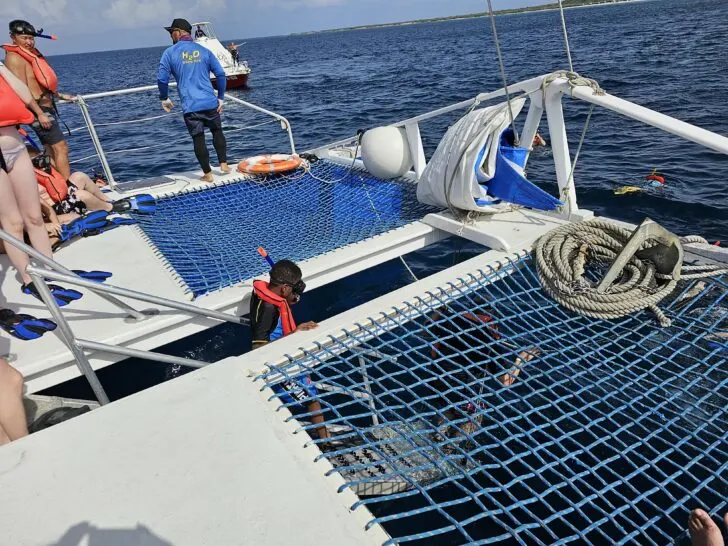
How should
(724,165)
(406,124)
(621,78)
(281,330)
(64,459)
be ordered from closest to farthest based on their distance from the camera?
(64,459)
(281,330)
(406,124)
(724,165)
(621,78)

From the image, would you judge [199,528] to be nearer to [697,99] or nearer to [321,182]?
[321,182]

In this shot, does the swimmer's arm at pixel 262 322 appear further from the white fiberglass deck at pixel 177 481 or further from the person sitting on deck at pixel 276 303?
the white fiberglass deck at pixel 177 481

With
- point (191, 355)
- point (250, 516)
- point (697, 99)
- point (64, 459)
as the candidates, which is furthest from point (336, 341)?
point (697, 99)

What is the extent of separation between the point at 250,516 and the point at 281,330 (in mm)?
1782

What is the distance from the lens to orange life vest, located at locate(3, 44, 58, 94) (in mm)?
5434

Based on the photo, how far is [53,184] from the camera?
539 cm

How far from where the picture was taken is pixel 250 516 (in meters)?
1.88

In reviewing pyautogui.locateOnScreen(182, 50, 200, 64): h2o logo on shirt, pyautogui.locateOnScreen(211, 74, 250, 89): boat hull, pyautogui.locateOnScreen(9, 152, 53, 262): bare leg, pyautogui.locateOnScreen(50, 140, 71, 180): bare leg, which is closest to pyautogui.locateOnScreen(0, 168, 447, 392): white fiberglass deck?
pyautogui.locateOnScreen(9, 152, 53, 262): bare leg

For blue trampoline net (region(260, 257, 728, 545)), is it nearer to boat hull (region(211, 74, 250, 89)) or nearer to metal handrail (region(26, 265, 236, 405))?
metal handrail (region(26, 265, 236, 405))

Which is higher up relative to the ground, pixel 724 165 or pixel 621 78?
pixel 621 78

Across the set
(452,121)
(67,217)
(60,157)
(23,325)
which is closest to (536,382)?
(23,325)

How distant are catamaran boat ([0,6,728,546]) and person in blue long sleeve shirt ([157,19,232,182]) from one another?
2.77 feet

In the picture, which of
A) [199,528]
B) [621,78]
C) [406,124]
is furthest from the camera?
[621,78]

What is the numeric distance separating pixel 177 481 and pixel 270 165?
5.39m
